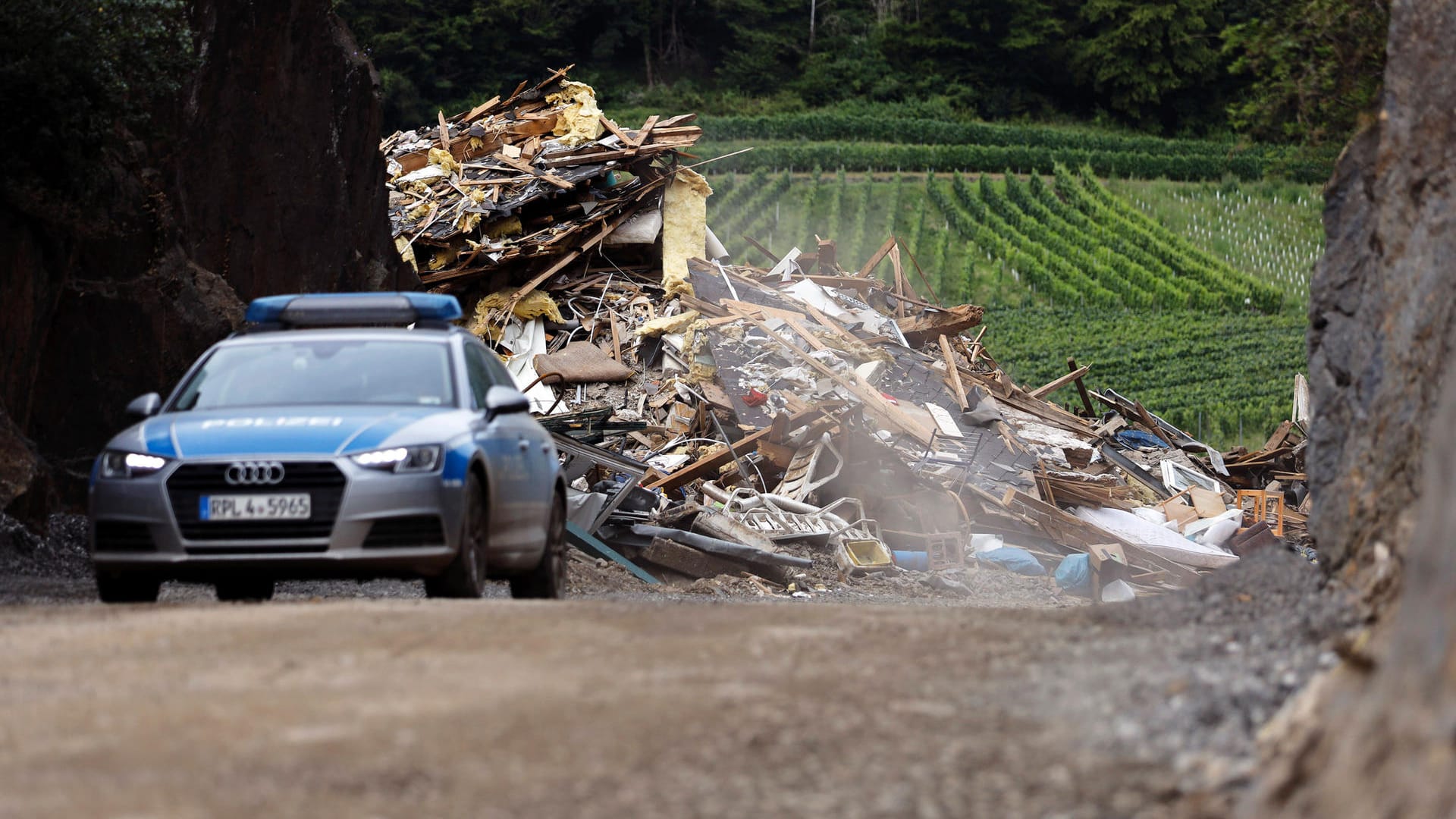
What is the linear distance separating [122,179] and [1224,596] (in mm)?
11026

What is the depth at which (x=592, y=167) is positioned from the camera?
91.7 ft

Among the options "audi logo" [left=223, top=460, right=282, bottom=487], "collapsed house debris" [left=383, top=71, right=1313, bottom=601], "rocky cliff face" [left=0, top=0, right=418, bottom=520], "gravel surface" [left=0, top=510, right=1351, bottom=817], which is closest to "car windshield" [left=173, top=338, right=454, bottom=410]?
"audi logo" [left=223, top=460, right=282, bottom=487]

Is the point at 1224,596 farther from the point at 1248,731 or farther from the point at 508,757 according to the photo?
the point at 508,757

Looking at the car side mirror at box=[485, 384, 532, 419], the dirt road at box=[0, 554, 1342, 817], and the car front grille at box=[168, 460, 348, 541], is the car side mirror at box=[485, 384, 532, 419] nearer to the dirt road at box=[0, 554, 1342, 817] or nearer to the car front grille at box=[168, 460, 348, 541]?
the car front grille at box=[168, 460, 348, 541]

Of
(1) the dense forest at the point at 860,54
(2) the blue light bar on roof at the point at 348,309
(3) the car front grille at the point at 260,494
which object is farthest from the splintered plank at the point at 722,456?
(1) the dense forest at the point at 860,54

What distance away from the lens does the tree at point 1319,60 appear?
23.0 meters

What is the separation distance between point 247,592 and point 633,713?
19.7 ft

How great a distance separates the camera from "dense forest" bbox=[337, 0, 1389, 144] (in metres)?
82.2

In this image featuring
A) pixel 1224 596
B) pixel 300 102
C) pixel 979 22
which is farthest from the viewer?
pixel 979 22

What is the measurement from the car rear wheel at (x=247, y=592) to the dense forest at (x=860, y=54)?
7263 cm

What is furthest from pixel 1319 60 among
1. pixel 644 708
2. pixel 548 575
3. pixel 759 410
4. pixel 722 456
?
pixel 644 708

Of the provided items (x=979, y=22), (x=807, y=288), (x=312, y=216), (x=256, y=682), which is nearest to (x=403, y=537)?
(x=256, y=682)

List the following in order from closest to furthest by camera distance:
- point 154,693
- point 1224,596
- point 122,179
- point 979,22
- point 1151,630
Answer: point 154,693
point 1151,630
point 1224,596
point 122,179
point 979,22

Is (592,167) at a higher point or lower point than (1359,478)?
lower
